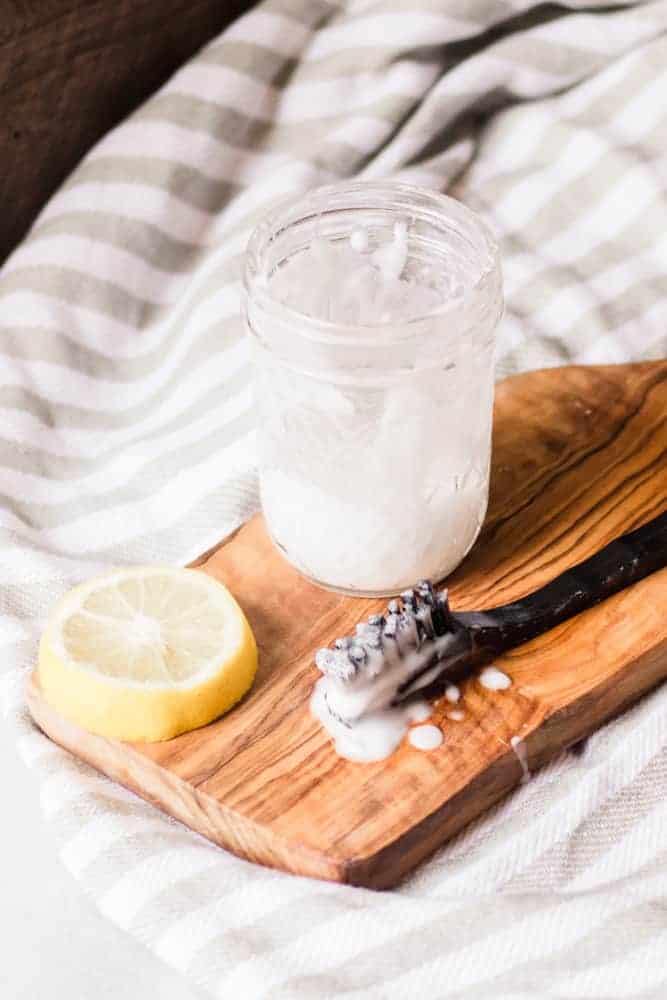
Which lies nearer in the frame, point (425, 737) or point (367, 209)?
point (425, 737)

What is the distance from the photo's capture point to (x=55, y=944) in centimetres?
78

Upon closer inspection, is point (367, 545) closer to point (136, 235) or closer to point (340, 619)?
point (340, 619)

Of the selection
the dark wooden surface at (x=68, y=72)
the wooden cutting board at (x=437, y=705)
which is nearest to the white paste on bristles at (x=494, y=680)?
the wooden cutting board at (x=437, y=705)

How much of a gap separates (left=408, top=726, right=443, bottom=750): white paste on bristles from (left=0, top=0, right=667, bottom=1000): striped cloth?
57 mm

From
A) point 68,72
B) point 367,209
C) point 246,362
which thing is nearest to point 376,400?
point 367,209

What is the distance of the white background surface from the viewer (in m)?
0.76

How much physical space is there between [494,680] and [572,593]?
85mm

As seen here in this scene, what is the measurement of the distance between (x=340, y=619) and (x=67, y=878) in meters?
Answer: 0.23

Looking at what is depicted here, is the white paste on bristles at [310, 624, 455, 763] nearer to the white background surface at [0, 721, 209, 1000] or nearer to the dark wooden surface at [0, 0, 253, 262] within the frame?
the white background surface at [0, 721, 209, 1000]

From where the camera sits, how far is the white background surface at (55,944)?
756mm

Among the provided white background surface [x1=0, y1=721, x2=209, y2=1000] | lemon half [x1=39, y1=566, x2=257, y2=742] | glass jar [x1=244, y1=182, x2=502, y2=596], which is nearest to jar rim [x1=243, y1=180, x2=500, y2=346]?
glass jar [x1=244, y1=182, x2=502, y2=596]

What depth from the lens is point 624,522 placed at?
993 millimetres

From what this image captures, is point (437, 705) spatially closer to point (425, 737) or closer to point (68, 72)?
Answer: point (425, 737)

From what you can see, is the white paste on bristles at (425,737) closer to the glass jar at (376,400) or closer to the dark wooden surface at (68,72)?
the glass jar at (376,400)
